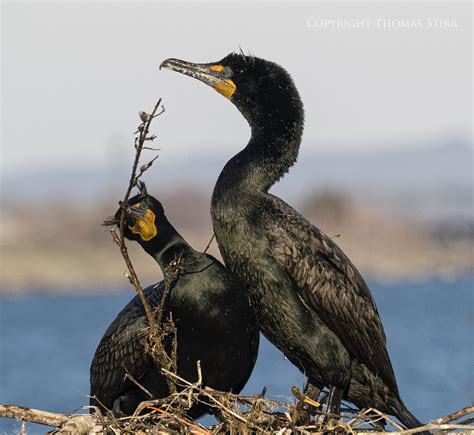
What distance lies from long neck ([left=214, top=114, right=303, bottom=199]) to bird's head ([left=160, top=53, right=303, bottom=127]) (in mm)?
51

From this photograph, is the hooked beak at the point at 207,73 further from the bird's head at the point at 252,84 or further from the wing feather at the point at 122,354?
the wing feather at the point at 122,354

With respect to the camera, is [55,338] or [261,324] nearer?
[261,324]

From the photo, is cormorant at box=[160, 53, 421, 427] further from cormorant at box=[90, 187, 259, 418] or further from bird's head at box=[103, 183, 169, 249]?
bird's head at box=[103, 183, 169, 249]

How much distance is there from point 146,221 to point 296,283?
1.06 meters

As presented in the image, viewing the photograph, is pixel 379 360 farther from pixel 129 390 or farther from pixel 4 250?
pixel 4 250

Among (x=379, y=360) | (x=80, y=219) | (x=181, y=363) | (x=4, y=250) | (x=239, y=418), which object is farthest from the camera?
(x=80, y=219)

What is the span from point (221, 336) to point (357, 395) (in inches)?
46.8

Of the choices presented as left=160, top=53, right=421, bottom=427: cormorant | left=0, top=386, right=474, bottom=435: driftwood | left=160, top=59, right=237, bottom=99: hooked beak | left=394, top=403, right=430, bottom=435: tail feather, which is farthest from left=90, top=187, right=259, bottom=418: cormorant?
left=160, top=59, right=237, bottom=99: hooked beak

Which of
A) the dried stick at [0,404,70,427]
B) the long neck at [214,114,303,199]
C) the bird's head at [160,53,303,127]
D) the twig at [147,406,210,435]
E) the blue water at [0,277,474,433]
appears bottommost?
the dried stick at [0,404,70,427]

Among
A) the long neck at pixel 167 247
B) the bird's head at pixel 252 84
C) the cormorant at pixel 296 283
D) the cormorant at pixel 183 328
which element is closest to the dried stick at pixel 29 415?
the cormorant at pixel 183 328

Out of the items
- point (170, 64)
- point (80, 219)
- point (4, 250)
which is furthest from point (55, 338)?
point (170, 64)

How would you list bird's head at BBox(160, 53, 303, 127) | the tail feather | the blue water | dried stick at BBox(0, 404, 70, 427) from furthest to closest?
the blue water, bird's head at BBox(160, 53, 303, 127), the tail feather, dried stick at BBox(0, 404, 70, 427)

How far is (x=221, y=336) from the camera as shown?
7.45 meters

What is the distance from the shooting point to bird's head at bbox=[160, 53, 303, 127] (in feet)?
27.5
